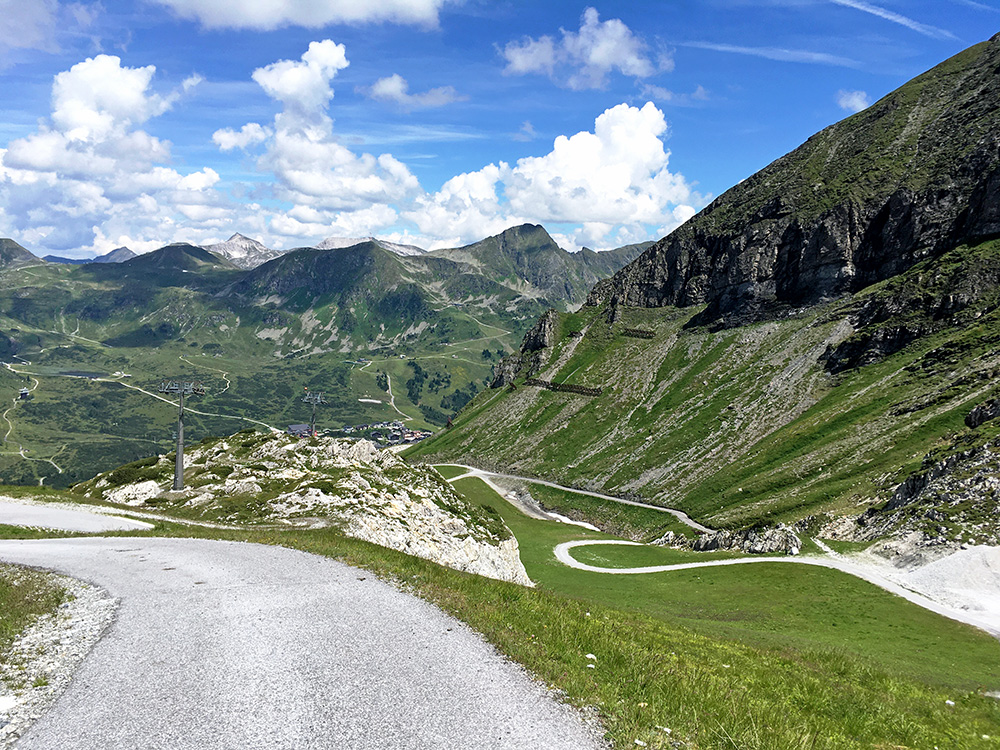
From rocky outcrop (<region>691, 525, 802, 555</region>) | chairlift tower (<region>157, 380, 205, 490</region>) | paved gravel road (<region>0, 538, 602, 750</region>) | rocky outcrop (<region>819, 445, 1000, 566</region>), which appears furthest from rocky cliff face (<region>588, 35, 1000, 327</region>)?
paved gravel road (<region>0, 538, 602, 750</region>)

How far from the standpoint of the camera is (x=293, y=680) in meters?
13.2

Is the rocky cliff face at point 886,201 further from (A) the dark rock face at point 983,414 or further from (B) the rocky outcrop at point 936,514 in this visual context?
(B) the rocky outcrop at point 936,514

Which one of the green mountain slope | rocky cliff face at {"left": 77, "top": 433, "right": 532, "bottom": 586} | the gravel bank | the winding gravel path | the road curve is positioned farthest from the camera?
the winding gravel path

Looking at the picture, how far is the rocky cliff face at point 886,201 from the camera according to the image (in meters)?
149

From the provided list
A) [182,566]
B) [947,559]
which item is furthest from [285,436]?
[947,559]

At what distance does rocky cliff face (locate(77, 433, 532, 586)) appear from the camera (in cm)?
5081

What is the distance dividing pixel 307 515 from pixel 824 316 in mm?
159947

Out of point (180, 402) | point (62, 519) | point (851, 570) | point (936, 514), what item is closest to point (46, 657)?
point (62, 519)

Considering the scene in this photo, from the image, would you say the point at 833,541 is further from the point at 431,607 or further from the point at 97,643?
the point at 97,643

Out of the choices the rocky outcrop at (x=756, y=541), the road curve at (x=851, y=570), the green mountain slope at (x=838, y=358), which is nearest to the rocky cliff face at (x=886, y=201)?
the green mountain slope at (x=838, y=358)

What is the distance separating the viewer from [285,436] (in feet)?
269

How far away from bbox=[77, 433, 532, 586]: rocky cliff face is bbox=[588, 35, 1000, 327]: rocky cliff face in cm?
14773

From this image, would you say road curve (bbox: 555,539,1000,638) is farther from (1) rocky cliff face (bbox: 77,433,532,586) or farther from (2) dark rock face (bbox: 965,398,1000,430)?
(2) dark rock face (bbox: 965,398,1000,430)

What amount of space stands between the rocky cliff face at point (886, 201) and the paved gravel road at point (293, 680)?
572 ft
